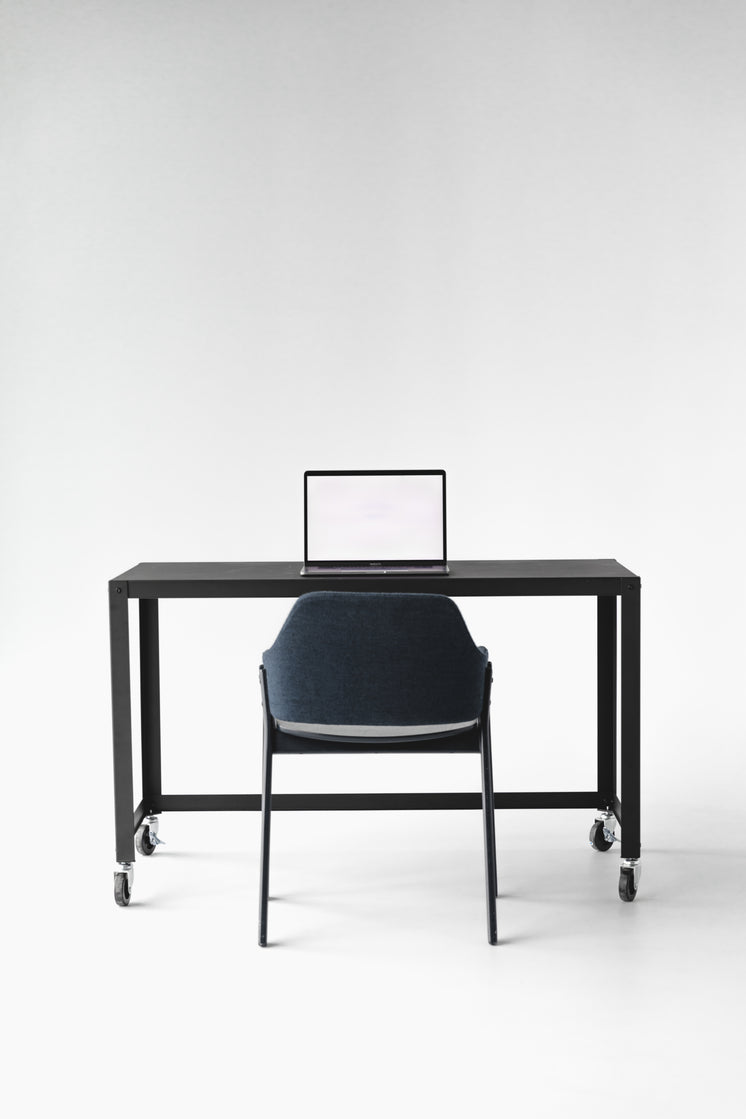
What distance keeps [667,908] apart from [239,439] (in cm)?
289

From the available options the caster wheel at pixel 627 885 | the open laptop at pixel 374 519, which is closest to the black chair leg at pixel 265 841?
the open laptop at pixel 374 519

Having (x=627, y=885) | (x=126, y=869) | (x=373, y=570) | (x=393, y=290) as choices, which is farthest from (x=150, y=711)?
(x=393, y=290)

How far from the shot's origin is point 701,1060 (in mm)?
2328

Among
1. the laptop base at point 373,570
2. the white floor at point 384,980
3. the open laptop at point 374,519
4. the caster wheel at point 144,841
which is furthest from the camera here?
the caster wheel at point 144,841

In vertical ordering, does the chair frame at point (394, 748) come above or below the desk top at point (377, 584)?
below

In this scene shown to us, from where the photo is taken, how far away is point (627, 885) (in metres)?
3.10

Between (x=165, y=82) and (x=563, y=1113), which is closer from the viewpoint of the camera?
(x=563, y=1113)

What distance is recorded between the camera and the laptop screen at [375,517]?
11.0 ft

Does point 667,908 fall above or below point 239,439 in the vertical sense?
below

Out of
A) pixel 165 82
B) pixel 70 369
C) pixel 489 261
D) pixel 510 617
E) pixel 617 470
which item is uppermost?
pixel 165 82

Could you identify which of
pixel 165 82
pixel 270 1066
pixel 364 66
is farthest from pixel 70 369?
pixel 270 1066

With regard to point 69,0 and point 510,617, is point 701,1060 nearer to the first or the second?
point 510,617

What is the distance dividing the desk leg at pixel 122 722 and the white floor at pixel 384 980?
19cm

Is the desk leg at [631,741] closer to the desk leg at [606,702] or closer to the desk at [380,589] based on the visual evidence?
the desk at [380,589]
